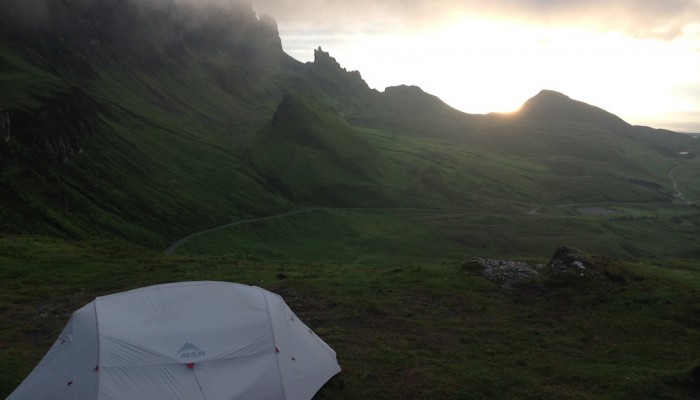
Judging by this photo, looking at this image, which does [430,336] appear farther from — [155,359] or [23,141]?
[23,141]

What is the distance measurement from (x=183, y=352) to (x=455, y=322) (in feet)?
63.7

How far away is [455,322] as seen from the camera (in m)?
35.8

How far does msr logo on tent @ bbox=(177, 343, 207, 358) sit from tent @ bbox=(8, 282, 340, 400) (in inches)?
1.6

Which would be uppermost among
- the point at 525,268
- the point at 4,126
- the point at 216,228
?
the point at 4,126

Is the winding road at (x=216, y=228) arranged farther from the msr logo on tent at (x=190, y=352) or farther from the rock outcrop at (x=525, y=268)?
the msr logo on tent at (x=190, y=352)

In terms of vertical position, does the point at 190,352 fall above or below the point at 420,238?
above

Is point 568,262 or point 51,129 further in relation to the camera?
point 51,129

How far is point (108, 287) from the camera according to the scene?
145 ft

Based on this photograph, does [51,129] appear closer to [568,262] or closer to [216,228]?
[216,228]

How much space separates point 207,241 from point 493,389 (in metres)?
107

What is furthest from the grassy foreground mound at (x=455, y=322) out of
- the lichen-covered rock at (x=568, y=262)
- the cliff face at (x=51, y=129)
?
the cliff face at (x=51, y=129)

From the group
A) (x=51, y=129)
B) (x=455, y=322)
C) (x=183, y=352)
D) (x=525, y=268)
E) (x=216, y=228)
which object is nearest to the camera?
(x=183, y=352)

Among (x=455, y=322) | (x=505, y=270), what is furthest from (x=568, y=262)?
(x=455, y=322)

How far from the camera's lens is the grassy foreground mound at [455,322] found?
2614 cm
